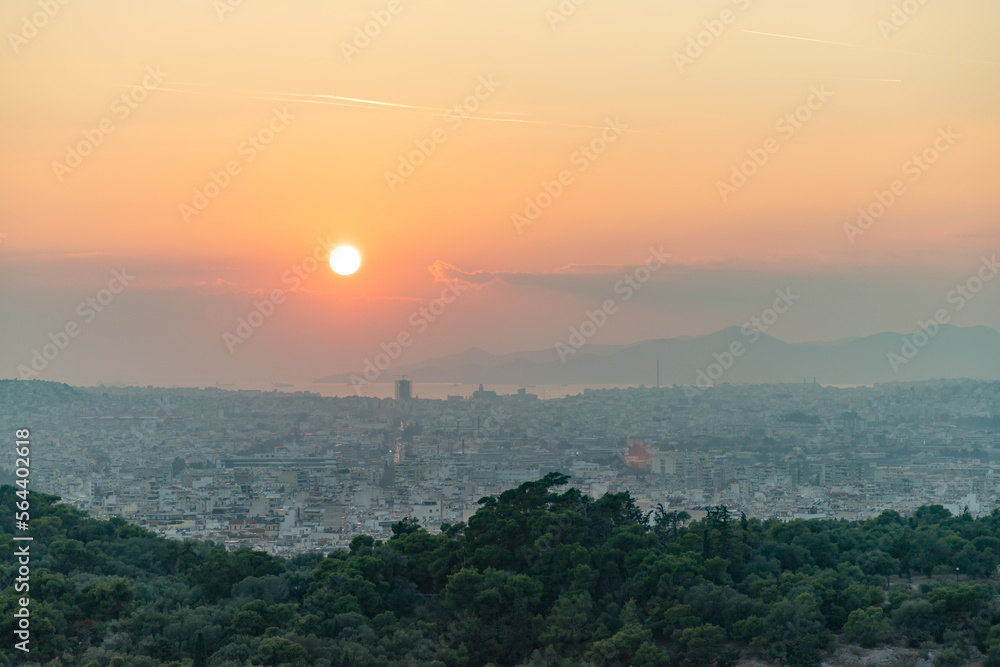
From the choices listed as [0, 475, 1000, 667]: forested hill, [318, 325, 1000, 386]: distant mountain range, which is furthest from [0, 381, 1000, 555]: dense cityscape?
[0, 475, 1000, 667]: forested hill

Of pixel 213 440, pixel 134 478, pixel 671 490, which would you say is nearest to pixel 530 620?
pixel 671 490

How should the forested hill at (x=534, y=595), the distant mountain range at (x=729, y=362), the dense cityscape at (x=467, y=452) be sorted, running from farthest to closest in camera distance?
the distant mountain range at (x=729, y=362)
the dense cityscape at (x=467, y=452)
the forested hill at (x=534, y=595)

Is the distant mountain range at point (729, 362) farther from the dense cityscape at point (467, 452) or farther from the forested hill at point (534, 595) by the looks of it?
the forested hill at point (534, 595)

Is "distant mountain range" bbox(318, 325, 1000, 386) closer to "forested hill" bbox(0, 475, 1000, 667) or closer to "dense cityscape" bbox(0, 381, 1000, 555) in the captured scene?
"dense cityscape" bbox(0, 381, 1000, 555)

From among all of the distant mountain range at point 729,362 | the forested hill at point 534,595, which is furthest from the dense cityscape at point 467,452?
the forested hill at point 534,595

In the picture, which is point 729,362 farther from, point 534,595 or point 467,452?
point 534,595

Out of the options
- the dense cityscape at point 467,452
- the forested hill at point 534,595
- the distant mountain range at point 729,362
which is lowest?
the forested hill at point 534,595
